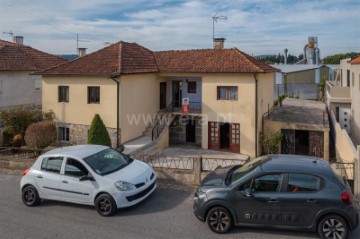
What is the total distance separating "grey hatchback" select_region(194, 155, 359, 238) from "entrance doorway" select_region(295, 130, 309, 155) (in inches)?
504

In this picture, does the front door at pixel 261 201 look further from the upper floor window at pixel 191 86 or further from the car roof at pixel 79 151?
the upper floor window at pixel 191 86

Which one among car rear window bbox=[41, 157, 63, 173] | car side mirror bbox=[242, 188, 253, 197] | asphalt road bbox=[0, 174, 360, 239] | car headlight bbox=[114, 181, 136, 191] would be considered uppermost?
car rear window bbox=[41, 157, 63, 173]

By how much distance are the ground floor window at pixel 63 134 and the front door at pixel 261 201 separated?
48.8 feet

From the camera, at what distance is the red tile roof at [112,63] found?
63.4 ft

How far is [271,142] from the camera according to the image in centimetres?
2000

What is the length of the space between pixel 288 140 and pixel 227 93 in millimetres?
4396

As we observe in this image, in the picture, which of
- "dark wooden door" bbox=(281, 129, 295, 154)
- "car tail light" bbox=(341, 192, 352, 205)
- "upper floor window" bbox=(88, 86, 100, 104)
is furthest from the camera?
"dark wooden door" bbox=(281, 129, 295, 154)

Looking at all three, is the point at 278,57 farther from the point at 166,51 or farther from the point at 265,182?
the point at 265,182

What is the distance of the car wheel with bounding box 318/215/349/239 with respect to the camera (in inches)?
296

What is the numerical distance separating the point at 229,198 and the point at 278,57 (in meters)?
84.6

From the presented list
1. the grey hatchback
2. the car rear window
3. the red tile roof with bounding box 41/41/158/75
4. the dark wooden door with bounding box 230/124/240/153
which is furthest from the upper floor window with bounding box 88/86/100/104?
the grey hatchback

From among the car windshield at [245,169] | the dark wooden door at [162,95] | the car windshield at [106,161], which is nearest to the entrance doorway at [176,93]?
the dark wooden door at [162,95]

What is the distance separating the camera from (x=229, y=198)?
804cm

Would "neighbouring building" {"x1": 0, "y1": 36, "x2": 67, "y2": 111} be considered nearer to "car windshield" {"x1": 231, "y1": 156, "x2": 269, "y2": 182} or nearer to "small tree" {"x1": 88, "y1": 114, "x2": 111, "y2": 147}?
"small tree" {"x1": 88, "y1": 114, "x2": 111, "y2": 147}
